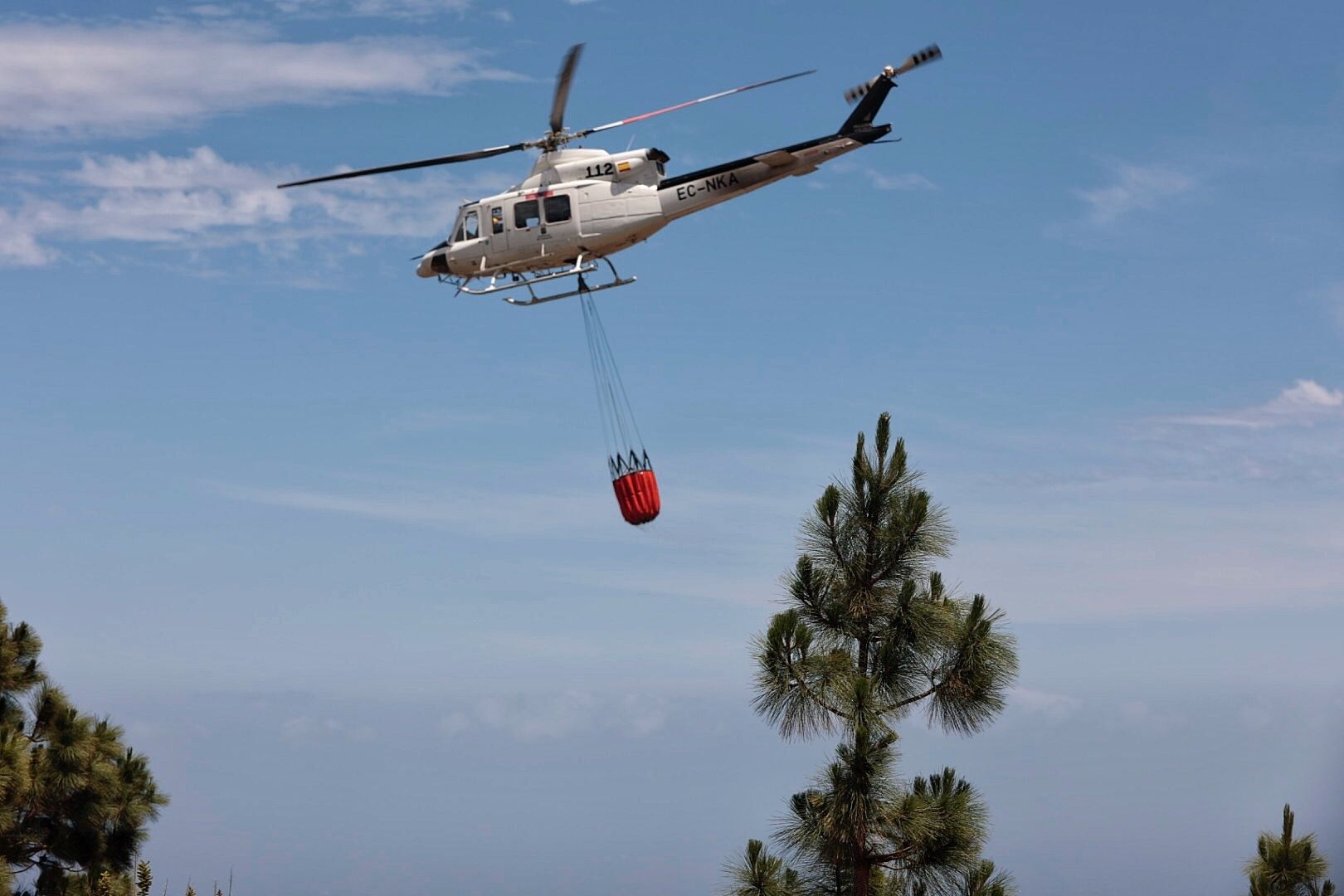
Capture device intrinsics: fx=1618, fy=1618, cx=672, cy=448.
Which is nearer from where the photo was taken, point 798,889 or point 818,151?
point 798,889

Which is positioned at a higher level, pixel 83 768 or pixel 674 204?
pixel 674 204

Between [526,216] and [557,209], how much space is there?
0.72 meters

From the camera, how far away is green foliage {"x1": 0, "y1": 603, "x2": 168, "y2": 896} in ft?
120

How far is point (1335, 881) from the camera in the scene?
22281mm

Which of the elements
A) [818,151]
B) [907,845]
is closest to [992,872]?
[907,845]

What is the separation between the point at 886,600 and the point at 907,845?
342cm

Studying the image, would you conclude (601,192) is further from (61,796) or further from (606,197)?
(61,796)

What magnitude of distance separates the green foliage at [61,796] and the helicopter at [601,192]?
1445cm

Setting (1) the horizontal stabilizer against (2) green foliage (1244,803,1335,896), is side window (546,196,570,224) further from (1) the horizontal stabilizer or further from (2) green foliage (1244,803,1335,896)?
(2) green foliage (1244,803,1335,896)

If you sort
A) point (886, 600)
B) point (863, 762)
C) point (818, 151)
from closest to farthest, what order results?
point (863, 762) → point (886, 600) → point (818, 151)

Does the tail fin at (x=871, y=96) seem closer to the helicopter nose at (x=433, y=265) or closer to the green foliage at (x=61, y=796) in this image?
the helicopter nose at (x=433, y=265)

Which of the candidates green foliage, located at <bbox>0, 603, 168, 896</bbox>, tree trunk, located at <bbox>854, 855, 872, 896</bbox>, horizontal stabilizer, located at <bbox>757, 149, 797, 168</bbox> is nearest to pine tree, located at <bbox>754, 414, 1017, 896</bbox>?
tree trunk, located at <bbox>854, 855, 872, 896</bbox>

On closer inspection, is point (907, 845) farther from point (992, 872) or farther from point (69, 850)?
point (69, 850)

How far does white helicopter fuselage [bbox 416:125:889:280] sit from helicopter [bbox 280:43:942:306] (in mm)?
16
